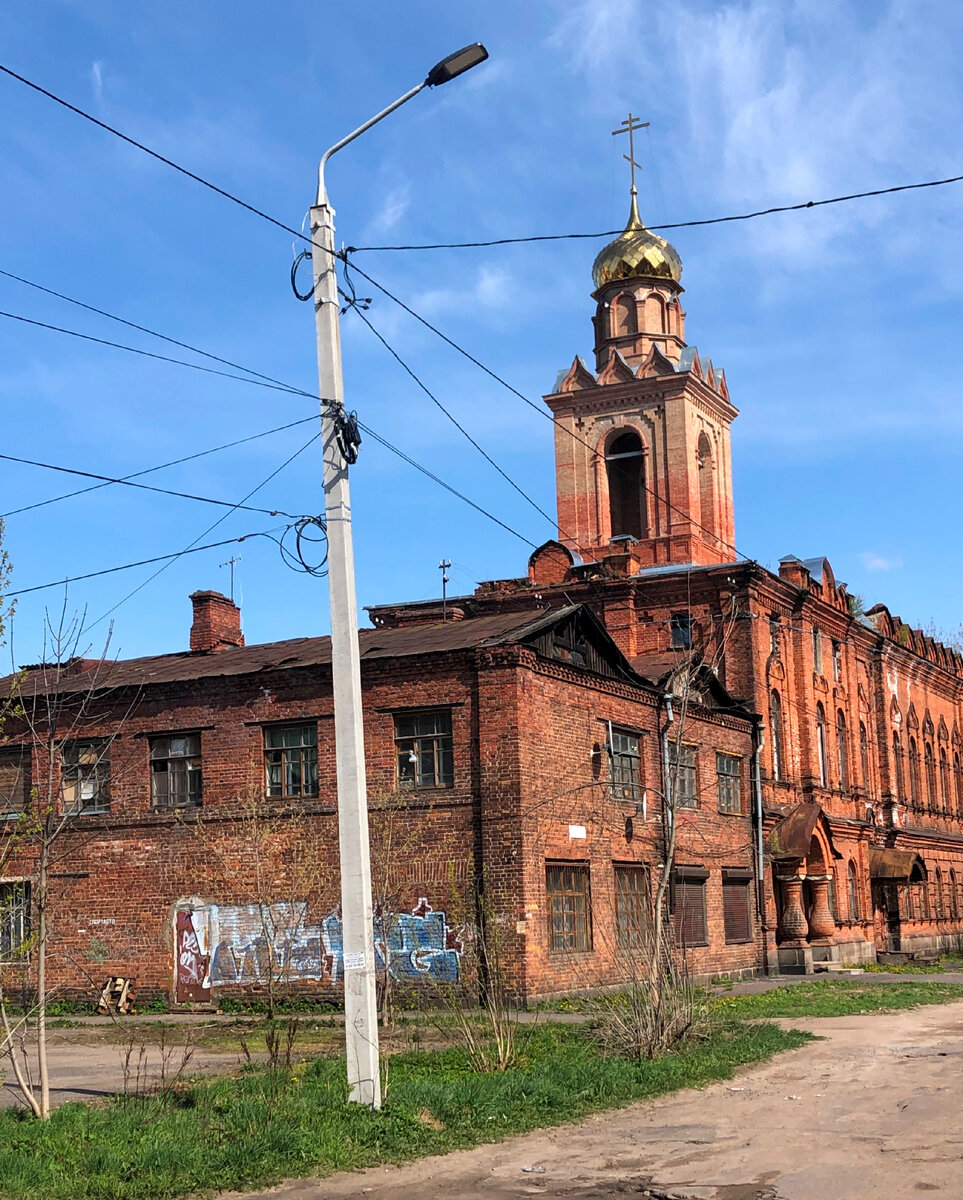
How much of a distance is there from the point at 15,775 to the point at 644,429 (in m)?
24.3

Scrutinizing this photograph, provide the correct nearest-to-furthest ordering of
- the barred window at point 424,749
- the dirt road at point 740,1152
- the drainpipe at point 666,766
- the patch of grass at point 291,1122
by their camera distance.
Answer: the dirt road at point 740,1152 < the patch of grass at point 291,1122 < the barred window at point 424,749 < the drainpipe at point 666,766

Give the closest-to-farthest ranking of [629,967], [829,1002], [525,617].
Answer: [629,967] < [829,1002] < [525,617]

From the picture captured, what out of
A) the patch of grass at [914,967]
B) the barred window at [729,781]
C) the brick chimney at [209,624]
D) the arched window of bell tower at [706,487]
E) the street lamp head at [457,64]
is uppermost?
the arched window of bell tower at [706,487]

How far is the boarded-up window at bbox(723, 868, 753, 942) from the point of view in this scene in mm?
32781

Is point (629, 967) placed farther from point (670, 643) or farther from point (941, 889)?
point (941, 889)

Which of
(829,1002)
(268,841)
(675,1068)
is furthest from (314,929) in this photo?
(675,1068)

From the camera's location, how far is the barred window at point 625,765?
2788cm

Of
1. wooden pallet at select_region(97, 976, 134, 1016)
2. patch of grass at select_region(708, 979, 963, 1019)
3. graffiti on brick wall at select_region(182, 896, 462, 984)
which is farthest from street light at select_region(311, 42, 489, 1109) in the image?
wooden pallet at select_region(97, 976, 134, 1016)

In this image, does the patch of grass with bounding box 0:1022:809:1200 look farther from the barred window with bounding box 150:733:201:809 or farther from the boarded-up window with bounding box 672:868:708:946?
the boarded-up window with bounding box 672:868:708:946

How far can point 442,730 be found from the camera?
2531 centimetres

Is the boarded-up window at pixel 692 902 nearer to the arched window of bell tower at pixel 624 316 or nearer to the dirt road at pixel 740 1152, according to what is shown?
the dirt road at pixel 740 1152

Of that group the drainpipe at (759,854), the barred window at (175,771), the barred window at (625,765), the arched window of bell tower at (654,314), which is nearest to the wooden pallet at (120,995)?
the barred window at (175,771)

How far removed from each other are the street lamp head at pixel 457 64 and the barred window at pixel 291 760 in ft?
52.2

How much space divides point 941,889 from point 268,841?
3367cm
